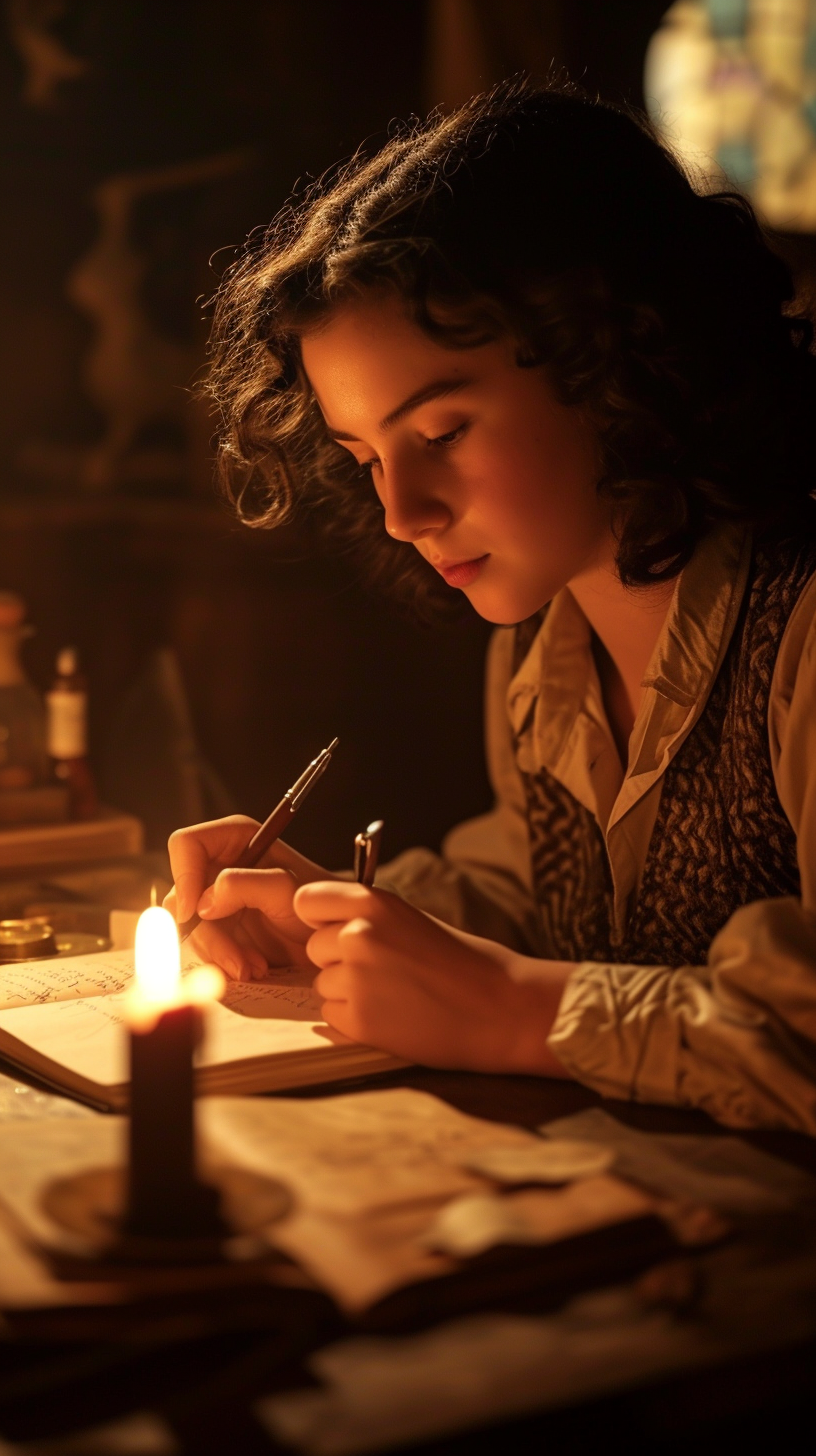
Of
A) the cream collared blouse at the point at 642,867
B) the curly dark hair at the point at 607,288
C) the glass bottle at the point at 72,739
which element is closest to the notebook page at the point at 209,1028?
the cream collared blouse at the point at 642,867

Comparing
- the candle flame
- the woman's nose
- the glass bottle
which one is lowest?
the candle flame

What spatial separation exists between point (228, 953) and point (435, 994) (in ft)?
0.93

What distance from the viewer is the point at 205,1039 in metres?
1.02

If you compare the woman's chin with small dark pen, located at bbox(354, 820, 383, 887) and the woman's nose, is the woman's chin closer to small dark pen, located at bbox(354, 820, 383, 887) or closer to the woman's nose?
the woman's nose

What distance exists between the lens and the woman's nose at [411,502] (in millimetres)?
1284

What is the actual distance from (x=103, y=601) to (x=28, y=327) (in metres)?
0.55

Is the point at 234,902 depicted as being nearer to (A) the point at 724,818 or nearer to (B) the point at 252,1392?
(A) the point at 724,818

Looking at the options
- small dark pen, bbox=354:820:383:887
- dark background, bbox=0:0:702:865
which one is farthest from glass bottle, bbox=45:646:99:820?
small dark pen, bbox=354:820:383:887

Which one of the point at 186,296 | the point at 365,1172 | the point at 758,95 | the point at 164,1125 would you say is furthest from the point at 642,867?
the point at 758,95

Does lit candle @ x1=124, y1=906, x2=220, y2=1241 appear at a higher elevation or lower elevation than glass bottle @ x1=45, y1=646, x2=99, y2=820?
lower

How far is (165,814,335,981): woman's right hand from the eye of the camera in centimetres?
122

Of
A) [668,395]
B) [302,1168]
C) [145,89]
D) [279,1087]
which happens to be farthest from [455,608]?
[145,89]

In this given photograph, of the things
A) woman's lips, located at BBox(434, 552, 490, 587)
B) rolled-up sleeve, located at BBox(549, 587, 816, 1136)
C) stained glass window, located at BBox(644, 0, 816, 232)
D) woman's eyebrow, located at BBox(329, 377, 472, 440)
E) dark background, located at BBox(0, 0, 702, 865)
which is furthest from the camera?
stained glass window, located at BBox(644, 0, 816, 232)

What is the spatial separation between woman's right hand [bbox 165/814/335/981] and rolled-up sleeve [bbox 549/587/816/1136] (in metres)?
0.33
